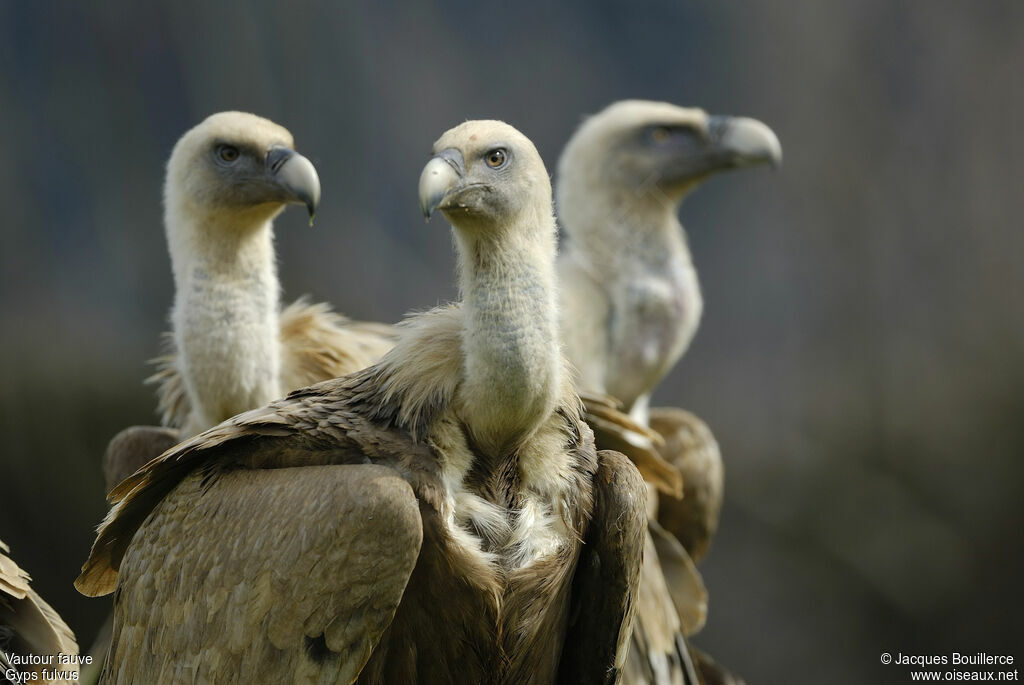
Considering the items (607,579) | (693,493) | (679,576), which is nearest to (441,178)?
(607,579)

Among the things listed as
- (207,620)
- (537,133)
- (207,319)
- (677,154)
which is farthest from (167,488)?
(537,133)

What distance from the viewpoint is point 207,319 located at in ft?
13.9

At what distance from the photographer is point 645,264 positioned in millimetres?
6160

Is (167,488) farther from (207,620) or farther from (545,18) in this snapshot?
(545,18)

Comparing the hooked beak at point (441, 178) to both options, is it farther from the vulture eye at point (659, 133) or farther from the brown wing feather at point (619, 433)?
the vulture eye at point (659, 133)

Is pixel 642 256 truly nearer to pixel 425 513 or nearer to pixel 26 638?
pixel 425 513

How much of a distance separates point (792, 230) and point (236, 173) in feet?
18.9

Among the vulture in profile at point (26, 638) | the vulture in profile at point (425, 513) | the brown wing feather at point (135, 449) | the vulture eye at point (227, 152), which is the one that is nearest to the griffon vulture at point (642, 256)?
the vulture eye at point (227, 152)

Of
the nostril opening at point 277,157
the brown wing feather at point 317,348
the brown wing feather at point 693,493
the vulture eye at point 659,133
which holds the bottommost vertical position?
the brown wing feather at point 693,493

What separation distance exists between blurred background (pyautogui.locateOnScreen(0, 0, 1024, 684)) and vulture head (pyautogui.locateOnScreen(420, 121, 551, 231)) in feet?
17.5

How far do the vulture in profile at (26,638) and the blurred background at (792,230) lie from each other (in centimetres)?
489

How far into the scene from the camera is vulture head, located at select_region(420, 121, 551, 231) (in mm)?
3008

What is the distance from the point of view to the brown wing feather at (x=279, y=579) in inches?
113

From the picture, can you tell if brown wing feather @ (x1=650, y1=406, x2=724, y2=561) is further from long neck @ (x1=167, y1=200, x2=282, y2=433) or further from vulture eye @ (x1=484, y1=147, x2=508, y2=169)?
vulture eye @ (x1=484, y1=147, x2=508, y2=169)
